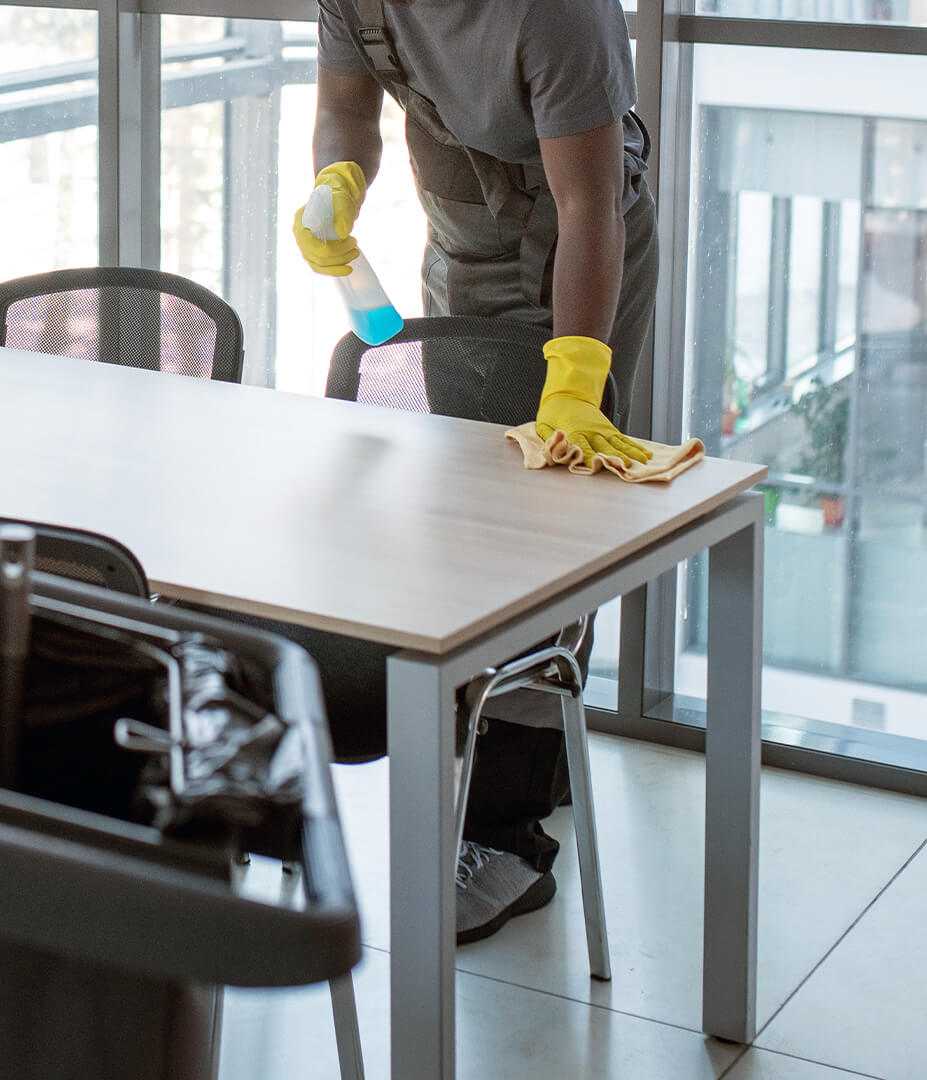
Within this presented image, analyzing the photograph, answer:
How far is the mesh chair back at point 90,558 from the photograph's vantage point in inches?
47.6

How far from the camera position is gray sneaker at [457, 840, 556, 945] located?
2143mm

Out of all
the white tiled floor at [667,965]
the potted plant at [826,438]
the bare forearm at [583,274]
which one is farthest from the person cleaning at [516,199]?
the potted plant at [826,438]

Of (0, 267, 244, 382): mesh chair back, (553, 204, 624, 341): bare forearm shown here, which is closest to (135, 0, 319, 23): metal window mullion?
(0, 267, 244, 382): mesh chair back

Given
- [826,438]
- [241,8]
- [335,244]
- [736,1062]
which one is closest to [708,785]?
[736,1062]

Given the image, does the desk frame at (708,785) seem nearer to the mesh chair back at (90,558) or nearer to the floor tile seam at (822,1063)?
the floor tile seam at (822,1063)

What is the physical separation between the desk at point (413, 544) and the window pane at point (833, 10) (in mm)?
1039

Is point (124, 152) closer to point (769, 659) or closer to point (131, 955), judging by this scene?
point (769, 659)

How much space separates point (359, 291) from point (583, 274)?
0.32 meters

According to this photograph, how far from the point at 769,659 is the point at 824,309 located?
0.63 m

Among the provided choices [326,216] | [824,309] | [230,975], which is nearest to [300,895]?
[230,975]

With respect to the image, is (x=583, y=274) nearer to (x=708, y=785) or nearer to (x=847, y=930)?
(x=708, y=785)

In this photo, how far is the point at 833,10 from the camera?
98.1 inches

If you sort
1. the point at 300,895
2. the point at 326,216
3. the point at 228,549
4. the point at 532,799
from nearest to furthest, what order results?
1. the point at 300,895
2. the point at 228,549
3. the point at 326,216
4. the point at 532,799

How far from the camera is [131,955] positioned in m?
0.59
